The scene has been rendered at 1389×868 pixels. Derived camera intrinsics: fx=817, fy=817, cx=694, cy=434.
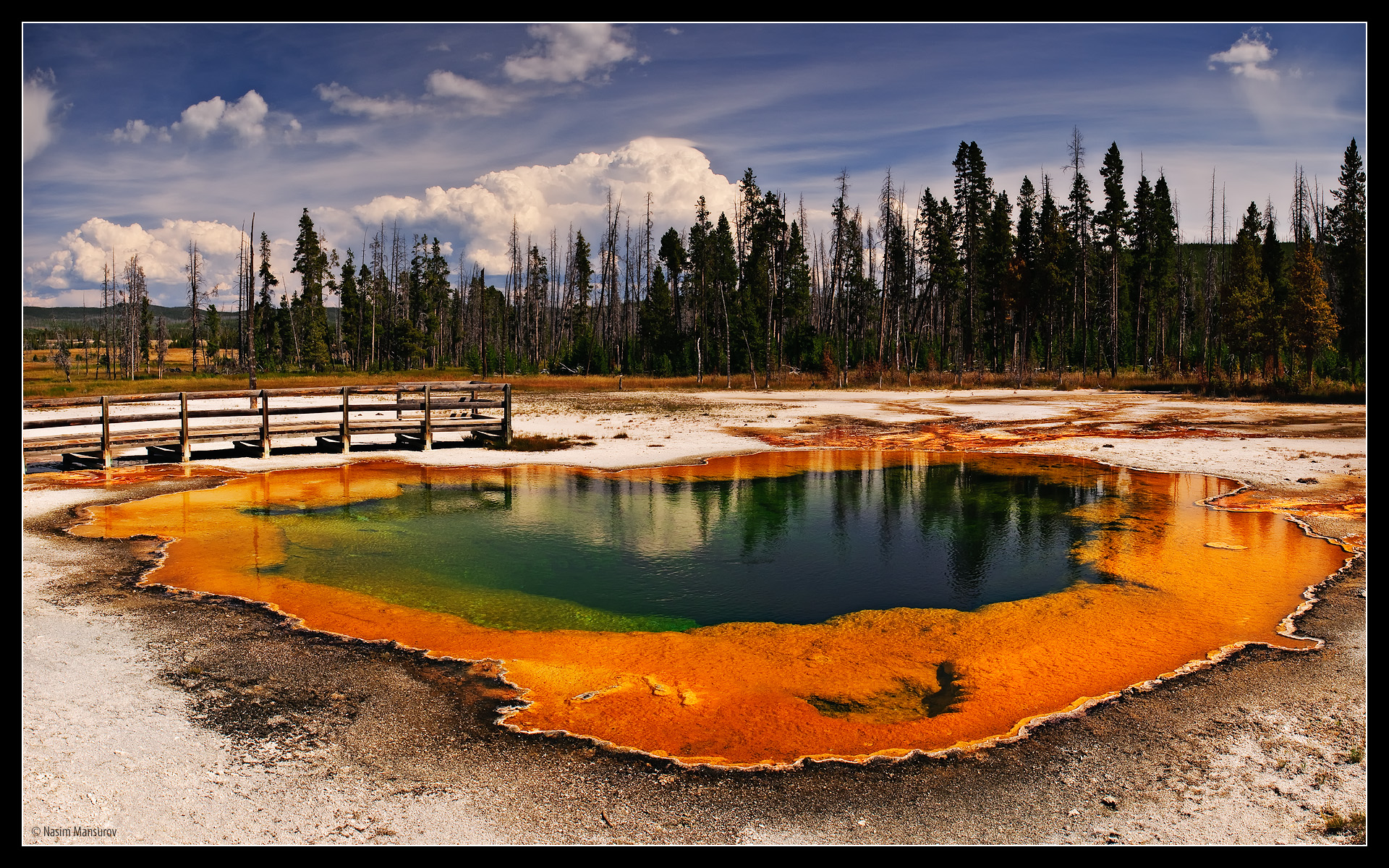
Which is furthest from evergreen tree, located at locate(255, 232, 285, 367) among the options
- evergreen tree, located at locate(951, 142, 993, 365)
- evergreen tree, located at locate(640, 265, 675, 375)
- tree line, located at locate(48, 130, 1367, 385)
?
evergreen tree, located at locate(951, 142, 993, 365)

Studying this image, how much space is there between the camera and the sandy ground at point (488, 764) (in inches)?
177

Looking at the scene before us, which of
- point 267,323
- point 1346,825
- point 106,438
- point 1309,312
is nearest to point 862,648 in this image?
point 1346,825

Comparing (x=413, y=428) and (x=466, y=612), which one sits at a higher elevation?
(x=413, y=428)

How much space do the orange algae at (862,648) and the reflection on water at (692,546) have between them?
508 millimetres

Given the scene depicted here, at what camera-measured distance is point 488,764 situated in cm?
526

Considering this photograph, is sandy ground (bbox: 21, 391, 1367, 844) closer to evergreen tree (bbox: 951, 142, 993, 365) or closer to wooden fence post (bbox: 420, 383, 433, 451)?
wooden fence post (bbox: 420, 383, 433, 451)

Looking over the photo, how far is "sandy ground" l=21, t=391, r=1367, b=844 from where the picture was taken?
4.50 meters

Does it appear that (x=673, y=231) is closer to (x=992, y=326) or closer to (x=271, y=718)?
(x=992, y=326)

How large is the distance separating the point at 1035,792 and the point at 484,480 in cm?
1485

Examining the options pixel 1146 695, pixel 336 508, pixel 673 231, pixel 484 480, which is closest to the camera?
pixel 1146 695

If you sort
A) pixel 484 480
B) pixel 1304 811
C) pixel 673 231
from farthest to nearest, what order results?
pixel 673 231 → pixel 484 480 → pixel 1304 811

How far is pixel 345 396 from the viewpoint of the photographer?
2112cm

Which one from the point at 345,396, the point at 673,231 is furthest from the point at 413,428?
the point at 673,231
